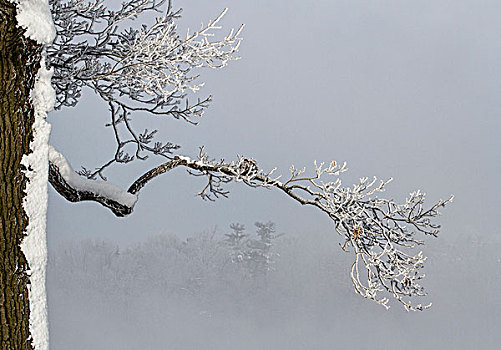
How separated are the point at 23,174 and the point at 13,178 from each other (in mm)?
52

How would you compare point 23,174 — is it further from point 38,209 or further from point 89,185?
point 89,185

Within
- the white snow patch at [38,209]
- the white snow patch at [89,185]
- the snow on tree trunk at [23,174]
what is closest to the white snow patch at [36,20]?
the snow on tree trunk at [23,174]

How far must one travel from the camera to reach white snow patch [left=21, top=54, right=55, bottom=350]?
8.80 feet

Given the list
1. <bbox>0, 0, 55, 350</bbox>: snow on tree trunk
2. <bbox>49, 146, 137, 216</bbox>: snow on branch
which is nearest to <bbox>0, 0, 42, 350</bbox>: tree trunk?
<bbox>0, 0, 55, 350</bbox>: snow on tree trunk

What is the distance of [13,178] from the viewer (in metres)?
2.62

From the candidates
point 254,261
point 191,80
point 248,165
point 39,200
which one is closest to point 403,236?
point 248,165

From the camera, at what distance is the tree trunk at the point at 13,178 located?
259 centimetres

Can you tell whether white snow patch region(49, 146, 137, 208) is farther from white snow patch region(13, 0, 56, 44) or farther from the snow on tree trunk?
white snow patch region(13, 0, 56, 44)

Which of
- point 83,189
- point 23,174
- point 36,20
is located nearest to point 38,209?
point 23,174

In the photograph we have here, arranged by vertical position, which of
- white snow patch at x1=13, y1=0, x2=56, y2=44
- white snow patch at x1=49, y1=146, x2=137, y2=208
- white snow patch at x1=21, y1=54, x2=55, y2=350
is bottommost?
white snow patch at x1=21, y1=54, x2=55, y2=350

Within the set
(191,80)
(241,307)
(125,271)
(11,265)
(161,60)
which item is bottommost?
(11,265)

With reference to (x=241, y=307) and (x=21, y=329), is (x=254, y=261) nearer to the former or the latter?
(x=241, y=307)

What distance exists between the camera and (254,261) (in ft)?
61.1

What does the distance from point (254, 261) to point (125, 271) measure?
4.33 metres
